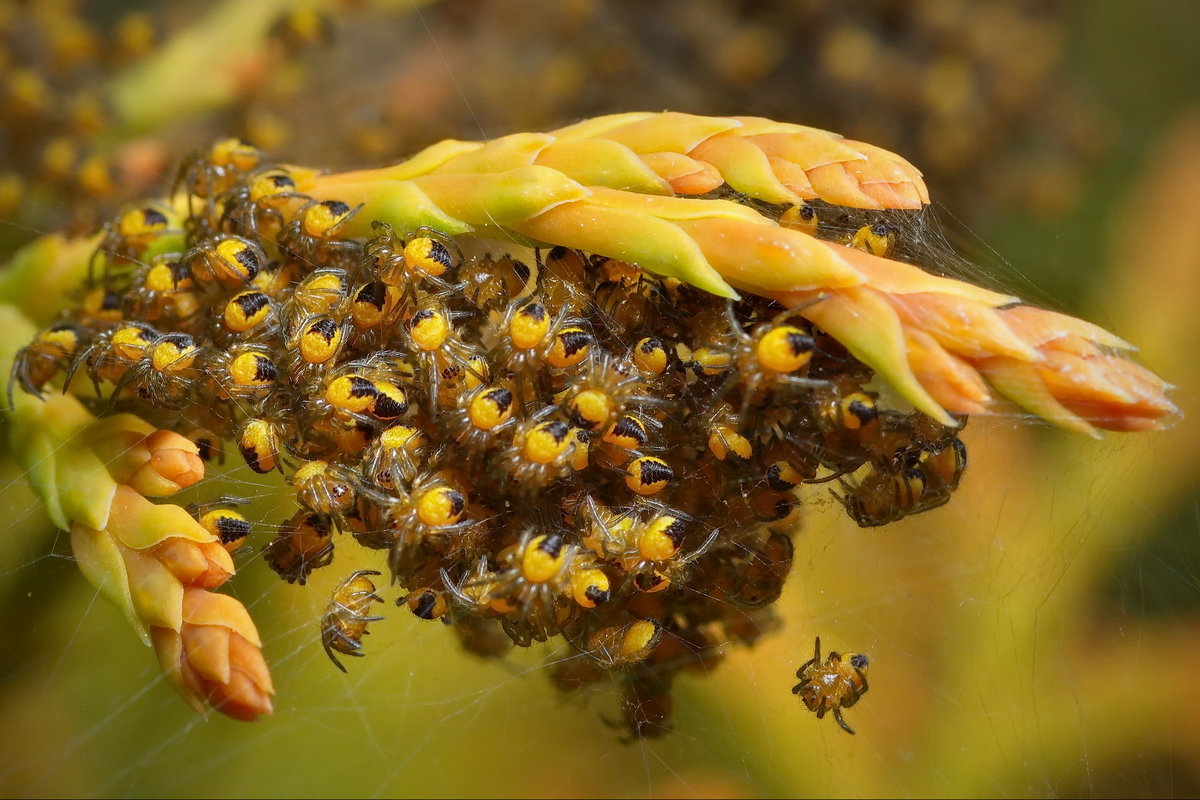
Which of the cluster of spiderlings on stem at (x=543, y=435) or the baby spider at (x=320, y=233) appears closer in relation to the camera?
the cluster of spiderlings on stem at (x=543, y=435)

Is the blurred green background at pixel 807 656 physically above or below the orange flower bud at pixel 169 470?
below

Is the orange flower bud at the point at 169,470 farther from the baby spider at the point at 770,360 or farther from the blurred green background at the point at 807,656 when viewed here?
the baby spider at the point at 770,360

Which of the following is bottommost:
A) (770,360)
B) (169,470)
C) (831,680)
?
(831,680)

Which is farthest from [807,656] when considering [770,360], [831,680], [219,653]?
[219,653]

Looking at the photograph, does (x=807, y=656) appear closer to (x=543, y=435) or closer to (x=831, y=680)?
(x=831, y=680)

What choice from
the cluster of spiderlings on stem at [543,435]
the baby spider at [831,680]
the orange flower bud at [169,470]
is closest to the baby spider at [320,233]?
the cluster of spiderlings on stem at [543,435]

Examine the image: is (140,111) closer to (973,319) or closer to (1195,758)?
(973,319)
